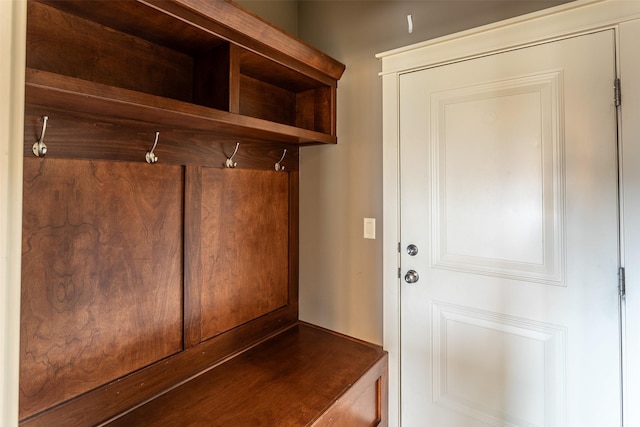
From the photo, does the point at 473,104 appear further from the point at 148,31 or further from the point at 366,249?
the point at 148,31

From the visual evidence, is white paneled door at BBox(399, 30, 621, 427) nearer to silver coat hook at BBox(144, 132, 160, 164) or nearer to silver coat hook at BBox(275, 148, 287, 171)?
silver coat hook at BBox(275, 148, 287, 171)

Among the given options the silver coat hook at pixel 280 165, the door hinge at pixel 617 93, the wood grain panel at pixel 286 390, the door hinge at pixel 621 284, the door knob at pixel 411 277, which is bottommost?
the wood grain panel at pixel 286 390

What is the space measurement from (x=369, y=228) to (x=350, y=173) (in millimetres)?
310

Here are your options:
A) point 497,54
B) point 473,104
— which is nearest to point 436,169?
point 473,104

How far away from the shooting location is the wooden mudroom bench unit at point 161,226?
3.26 ft

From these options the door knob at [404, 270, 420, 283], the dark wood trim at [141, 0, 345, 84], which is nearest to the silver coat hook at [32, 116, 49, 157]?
the dark wood trim at [141, 0, 345, 84]

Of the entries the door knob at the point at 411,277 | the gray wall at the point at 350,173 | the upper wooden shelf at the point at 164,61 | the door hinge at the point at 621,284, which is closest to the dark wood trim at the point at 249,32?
the upper wooden shelf at the point at 164,61

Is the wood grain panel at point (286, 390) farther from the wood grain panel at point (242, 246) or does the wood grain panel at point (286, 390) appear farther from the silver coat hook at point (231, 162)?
the silver coat hook at point (231, 162)

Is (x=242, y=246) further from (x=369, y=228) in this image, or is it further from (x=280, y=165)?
(x=369, y=228)

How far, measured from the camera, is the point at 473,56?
1352 millimetres

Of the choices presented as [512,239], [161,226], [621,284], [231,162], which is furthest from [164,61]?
[621,284]

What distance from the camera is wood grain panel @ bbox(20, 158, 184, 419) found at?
0.99 meters

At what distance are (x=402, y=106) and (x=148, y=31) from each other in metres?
1.07

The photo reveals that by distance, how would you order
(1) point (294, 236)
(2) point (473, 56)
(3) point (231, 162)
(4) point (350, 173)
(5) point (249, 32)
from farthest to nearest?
(1) point (294, 236), (4) point (350, 173), (3) point (231, 162), (2) point (473, 56), (5) point (249, 32)
